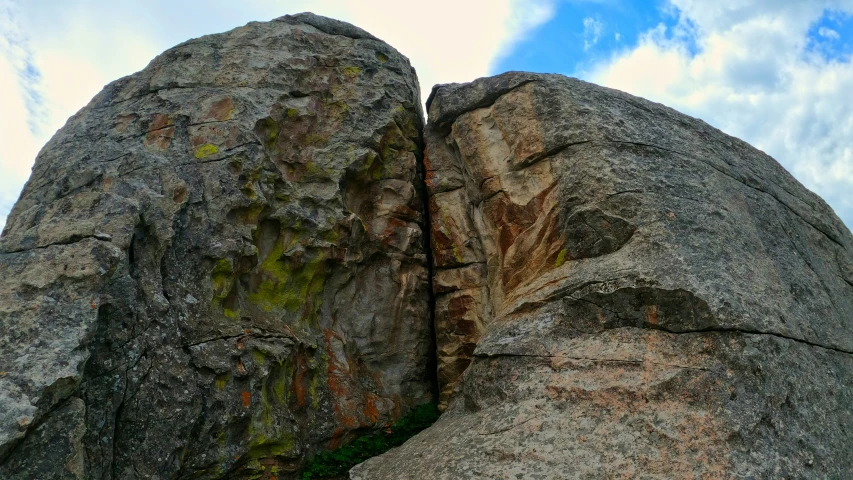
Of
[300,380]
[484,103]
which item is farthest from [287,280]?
[484,103]

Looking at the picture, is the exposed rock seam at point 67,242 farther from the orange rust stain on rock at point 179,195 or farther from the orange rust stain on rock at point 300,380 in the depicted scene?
the orange rust stain on rock at point 300,380

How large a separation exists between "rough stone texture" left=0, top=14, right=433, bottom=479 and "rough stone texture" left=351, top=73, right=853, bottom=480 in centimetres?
121

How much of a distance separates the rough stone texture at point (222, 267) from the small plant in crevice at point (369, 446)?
200 mm

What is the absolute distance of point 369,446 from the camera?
884 cm

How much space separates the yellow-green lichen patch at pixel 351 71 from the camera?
453 inches

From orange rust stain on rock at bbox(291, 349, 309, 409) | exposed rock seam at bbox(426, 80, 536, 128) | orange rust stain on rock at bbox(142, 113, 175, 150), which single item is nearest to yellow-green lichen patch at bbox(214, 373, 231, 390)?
orange rust stain on rock at bbox(291, 349, 309, 409)

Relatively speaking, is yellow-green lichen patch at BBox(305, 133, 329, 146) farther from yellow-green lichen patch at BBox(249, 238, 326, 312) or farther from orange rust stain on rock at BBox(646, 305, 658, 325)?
orange rust stain on rock at BBox(646, 305, 658, 325)

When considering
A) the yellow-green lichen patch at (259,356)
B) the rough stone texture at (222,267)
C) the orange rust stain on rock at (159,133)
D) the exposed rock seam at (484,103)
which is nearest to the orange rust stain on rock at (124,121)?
the rough stone texture at (222,267)

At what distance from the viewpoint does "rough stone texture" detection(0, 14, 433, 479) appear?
623 centimetres

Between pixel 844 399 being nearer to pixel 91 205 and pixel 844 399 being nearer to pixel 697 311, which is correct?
pixel 697 311

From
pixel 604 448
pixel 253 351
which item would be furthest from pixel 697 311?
pixel 253 351

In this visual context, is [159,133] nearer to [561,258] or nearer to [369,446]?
[369,446]

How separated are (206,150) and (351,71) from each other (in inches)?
142

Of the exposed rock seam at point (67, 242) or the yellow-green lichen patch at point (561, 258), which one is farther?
the yellow-green lichen patch at point (561, 258)
